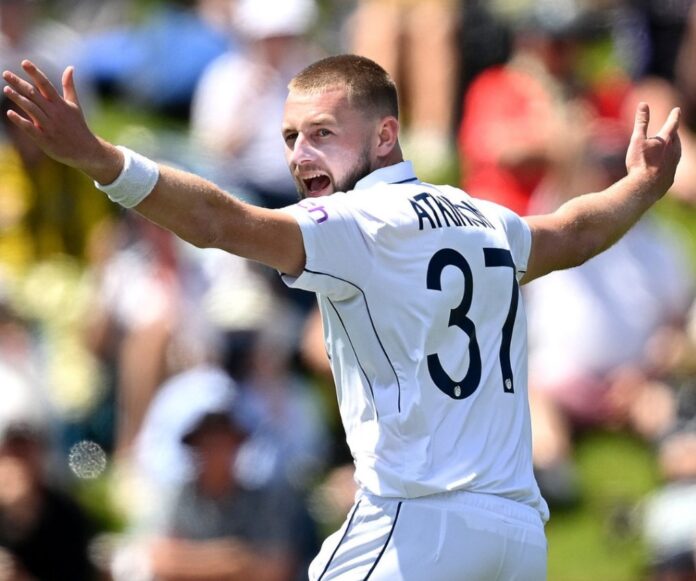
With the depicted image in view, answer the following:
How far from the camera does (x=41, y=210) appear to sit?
951 centimetres

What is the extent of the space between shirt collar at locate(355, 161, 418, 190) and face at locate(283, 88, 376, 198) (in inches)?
1.3

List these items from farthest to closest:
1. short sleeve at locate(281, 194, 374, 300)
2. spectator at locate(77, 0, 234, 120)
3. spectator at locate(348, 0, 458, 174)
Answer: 1. spectator at locate(77, 0, 234, 120)
2. spectator at locate(348, 0, 458, 174)
3. short sleeve at locate(281, 194, 374, 300)

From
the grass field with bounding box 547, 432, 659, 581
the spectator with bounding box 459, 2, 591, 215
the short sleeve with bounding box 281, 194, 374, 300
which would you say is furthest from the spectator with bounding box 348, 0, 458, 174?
the short sleeve with bounding box 281, 194, 374, 300

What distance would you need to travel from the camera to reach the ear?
4500 mm

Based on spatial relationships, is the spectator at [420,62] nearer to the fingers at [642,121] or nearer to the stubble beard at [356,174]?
the fingers at [642,121]

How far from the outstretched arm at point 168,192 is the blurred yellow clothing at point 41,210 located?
212 inches

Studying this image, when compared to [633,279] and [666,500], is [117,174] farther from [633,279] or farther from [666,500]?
[633,279]

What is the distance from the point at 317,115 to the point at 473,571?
131 cm

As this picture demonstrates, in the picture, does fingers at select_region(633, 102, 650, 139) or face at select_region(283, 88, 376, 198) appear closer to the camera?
face at select_region(283, 88, 376, 198)

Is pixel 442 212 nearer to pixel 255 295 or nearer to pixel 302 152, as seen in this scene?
pixel 302 152

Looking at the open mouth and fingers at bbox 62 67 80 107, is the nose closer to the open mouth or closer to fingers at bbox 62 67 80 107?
the open mouth

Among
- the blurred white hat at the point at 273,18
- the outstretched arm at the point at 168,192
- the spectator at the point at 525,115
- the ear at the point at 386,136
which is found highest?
the blurred white hat at the point at 273,18

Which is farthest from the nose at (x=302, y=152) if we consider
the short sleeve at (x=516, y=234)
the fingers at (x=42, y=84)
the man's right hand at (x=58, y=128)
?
the fingers at (x=42, y=84)

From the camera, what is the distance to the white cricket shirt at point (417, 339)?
424 cm
